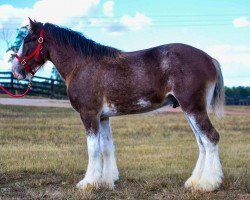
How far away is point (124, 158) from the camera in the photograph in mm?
11172

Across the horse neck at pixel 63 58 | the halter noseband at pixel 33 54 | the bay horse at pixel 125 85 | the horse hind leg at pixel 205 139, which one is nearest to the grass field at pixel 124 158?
the horse hind leg at pixel 205 139

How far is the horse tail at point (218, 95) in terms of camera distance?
731 cm

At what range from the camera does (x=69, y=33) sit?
7.91 m

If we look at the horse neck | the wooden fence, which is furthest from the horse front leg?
the wooden fence

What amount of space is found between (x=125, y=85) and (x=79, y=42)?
128 centimetres

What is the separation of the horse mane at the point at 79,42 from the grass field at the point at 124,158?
7.45 feet

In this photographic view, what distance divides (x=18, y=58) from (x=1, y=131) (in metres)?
8.59

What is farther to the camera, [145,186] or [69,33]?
[69,33]

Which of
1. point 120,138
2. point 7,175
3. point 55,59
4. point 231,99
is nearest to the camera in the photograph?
point 55,59

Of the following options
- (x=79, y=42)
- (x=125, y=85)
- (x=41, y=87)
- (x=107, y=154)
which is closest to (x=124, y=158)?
(x=107, y=154)

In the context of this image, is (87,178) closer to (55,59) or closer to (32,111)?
(55,59)

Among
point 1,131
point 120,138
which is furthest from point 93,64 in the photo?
point 1,131

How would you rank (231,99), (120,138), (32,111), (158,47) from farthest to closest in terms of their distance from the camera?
1. (231,99)
2. (32,111)
3. (120,138)
4. (158,47)

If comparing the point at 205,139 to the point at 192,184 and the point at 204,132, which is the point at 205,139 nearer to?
the point at 204,132
